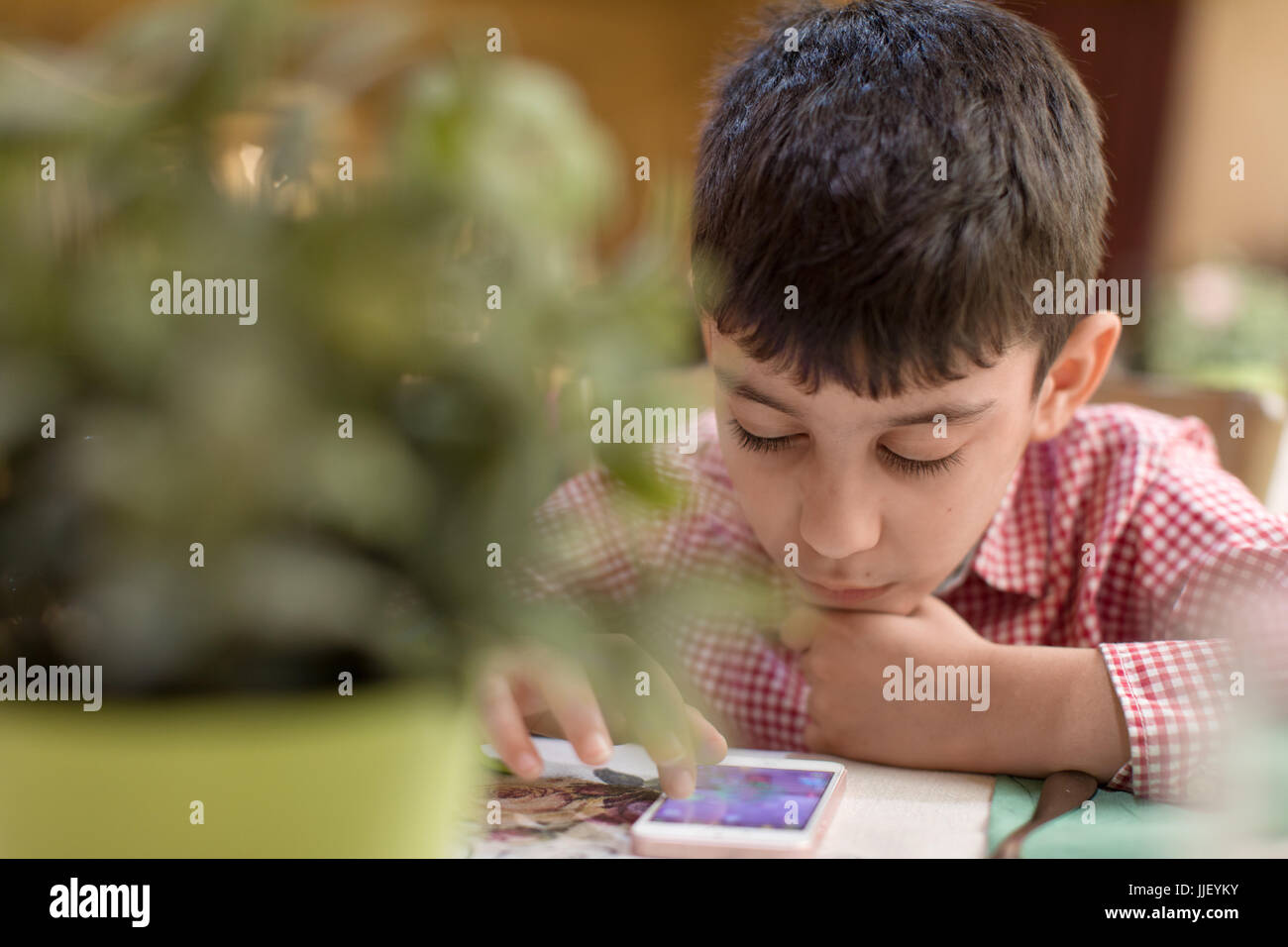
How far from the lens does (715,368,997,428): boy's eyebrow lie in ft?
1.77

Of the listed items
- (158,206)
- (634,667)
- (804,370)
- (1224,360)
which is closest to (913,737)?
(804,370)

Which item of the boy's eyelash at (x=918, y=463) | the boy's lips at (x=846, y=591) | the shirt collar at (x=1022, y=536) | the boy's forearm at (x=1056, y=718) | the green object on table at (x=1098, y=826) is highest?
the boy's eyelash at (x=918, y=463)

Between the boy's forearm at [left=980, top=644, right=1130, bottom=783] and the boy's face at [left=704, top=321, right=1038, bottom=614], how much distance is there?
79mm

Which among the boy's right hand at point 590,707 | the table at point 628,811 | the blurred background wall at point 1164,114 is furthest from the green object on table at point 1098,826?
the blurred background wall at point 1164,114

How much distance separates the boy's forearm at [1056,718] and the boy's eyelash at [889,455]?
12 cm

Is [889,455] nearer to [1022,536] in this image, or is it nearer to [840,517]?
[840,517]

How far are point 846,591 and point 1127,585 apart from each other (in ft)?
0.66

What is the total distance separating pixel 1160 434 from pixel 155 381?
0.68m

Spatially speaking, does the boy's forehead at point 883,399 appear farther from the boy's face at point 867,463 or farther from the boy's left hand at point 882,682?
the boy's left hand at point 882,682

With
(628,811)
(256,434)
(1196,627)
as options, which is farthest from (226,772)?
(1196,627)

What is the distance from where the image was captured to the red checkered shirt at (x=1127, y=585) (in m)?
0.53

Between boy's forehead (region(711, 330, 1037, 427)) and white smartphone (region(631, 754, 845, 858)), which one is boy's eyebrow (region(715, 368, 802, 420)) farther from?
white smartphone (region(631, 754, 845, 858))

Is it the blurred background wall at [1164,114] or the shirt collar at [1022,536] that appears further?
the blurred background wall at [1164,114]

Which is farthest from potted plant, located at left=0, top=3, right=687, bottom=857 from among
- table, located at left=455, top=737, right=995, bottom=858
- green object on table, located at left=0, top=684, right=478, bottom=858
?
table, located at left=455, top=737, right=995, bottom=858
